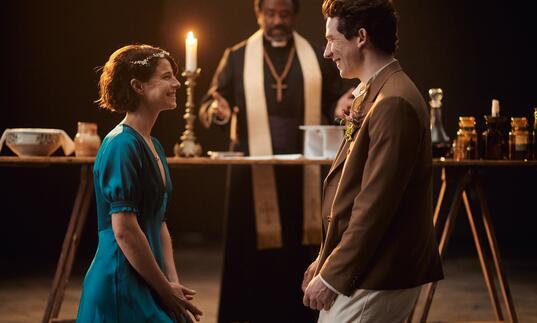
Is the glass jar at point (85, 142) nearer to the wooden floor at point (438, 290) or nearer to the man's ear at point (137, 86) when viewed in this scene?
the wooden floor at point (438, 290)

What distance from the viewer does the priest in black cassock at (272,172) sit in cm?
438

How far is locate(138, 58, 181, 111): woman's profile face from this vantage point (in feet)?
7.72

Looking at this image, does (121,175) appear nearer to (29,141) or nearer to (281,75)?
(29,141)

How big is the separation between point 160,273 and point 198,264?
4.54 meters

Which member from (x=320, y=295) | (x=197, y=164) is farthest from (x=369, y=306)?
(x=197, y=164)

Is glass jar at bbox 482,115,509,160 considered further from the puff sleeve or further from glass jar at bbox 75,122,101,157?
the puff sleeve

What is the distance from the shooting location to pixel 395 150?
1.70m

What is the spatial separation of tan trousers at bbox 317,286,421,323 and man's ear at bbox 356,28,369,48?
1.81 feet

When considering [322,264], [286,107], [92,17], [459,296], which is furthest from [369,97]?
[92,17]

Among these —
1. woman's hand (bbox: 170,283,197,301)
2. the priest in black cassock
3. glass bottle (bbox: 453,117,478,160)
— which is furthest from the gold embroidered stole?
woman's hand (bbox: 170,283,197,301)

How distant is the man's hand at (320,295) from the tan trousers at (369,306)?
2 cm

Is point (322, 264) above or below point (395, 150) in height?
below

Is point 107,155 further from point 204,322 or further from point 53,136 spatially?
point 204,322

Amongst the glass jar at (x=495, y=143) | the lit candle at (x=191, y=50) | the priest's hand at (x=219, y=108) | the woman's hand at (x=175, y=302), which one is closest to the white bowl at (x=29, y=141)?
the lit candle at (x=191, y=50)
